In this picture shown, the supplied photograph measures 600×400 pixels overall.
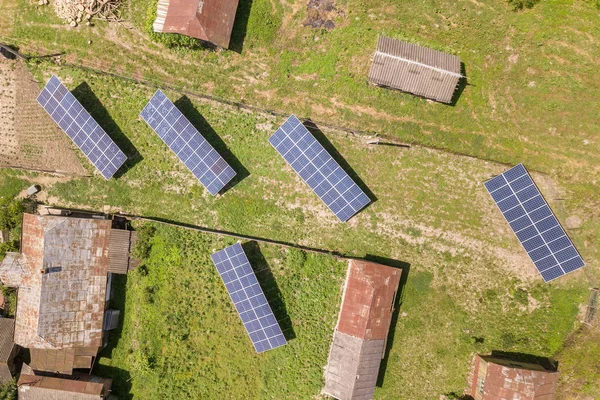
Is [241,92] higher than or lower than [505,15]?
lower

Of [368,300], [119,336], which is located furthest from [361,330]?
[119,336]

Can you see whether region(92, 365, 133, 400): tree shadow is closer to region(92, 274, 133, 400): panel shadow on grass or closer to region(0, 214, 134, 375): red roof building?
region(92, 274, 133, 400): panel shadow on grass

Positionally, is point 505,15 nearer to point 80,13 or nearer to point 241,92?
point 241,92

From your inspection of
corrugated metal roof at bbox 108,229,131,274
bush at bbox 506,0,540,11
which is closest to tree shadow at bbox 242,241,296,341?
corrugated metal roof at bbox 108,229,131,274

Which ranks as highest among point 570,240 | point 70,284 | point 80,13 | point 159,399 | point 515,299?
point 80,13

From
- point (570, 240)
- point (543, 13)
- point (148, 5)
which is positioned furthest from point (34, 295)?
point (543, 13)

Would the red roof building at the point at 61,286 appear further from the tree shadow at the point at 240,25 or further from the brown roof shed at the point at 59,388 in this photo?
the tree shadow at the point at 240,25

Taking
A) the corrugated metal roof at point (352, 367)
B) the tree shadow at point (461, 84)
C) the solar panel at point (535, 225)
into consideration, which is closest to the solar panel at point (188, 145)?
the corrugated metal roof at point (352, 367)
